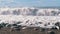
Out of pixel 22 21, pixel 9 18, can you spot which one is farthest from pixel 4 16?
pixel 22 21

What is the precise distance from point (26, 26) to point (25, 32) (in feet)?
0.52

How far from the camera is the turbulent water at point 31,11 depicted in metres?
3.77

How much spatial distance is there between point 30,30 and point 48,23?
344 millimetres

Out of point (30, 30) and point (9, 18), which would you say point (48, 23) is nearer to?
point (30, 30)

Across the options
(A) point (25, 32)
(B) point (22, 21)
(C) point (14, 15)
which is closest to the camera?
(A) point (25, 32)

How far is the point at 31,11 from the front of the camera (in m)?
3.84

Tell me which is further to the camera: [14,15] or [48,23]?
[14,15]

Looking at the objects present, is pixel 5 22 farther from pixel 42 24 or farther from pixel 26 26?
pixel 42 24

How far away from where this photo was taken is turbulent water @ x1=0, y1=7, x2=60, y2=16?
377cm

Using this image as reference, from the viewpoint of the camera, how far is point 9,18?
3730mm

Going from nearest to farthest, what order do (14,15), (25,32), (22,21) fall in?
(25,32), (22,21), (14,15)

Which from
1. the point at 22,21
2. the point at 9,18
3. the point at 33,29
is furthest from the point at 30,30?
the point at 9,18

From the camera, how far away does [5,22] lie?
362 centimetres

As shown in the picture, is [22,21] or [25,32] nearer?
[25,32]
